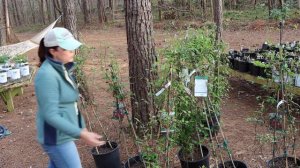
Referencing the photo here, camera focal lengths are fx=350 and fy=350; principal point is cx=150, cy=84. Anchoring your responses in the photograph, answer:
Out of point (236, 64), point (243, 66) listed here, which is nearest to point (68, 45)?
point (243, 66)

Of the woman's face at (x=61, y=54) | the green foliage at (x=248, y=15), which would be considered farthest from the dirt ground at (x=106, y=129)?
the green foliage at (x=248, y=15)

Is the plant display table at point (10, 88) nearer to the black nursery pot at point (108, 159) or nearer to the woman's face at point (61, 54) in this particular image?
the black nursery pot at point (108, 159)

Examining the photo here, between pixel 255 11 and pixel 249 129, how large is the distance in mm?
13179

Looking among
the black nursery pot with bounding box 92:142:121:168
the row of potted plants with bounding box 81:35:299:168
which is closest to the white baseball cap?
the row of potted plants with bounding box 81:35:299:168

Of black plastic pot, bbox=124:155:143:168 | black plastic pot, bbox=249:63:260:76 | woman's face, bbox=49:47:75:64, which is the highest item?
woman's face, bbox=49:47:75:64

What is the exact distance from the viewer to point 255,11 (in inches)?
633

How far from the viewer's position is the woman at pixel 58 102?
1795 mm

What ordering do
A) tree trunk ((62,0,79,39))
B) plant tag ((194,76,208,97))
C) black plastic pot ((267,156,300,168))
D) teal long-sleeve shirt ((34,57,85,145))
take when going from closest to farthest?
teal long-sleeve shirt ((34,57,85,145))
plant tag ((194,76,208,97))
black plastic pot ((267,156,300,168))
tree trunk ((62,0,79,39))

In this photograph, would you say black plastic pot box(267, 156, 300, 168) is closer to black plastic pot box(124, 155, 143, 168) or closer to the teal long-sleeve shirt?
black plastic pot box(124, 155, 143, 168)

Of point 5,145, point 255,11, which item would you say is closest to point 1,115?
point 5,145

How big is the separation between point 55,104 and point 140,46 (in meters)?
1.85

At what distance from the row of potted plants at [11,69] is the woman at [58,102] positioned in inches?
132

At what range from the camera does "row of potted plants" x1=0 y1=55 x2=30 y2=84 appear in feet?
16.5

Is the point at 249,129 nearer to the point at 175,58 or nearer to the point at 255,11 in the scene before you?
the point at 175,58
